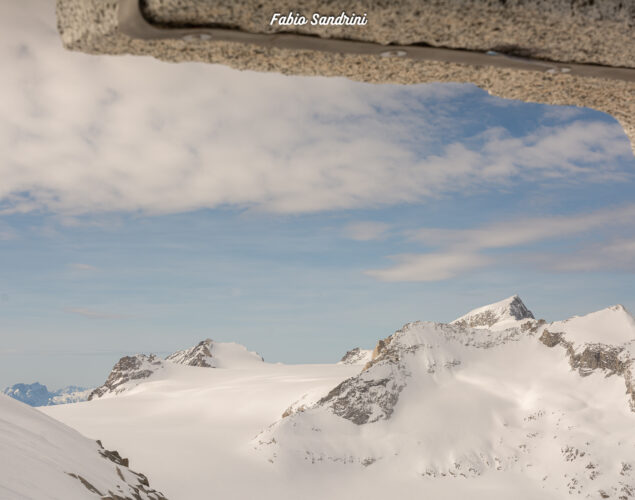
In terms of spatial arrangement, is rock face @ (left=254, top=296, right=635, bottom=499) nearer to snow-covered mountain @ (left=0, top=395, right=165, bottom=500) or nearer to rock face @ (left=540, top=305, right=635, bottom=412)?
rock face @ (left=540, top=305, right=635, bottom=412)

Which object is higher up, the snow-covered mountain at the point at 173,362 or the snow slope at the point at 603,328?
the snow-covered mountain at the point at 173,362

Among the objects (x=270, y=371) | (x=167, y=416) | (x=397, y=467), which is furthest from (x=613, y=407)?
(x=270, y=371)

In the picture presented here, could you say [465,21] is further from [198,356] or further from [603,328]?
[198,356]

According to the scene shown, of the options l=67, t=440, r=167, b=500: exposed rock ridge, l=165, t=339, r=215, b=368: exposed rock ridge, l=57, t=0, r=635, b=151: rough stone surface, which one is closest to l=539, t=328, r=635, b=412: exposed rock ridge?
l=67, t=440, r=167, b=500: exposed rock ridge

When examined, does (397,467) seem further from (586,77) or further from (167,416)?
(586,77)

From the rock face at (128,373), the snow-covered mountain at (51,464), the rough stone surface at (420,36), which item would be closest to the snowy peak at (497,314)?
the rock face at (128,373)

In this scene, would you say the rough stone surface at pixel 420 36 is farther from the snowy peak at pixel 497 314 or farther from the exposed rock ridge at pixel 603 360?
the snowy peak at pixel 497 314

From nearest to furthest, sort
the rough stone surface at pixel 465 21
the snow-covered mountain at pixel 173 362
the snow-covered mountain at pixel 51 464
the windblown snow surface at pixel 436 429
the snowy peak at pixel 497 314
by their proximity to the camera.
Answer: the rough stone surface at pixel 465 21
the snow-covered mountain at pixel 51 464
the windblown snow surface at pixel 436 429
the snow-covered mountain at pixel 173 362
the snowy peak at pixel 497 314
